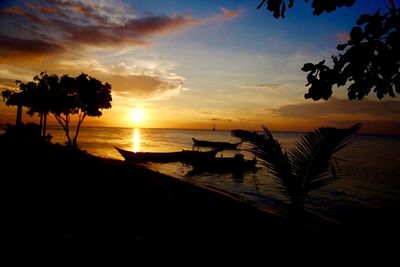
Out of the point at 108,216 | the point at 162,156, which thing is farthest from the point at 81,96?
the point at 108,216

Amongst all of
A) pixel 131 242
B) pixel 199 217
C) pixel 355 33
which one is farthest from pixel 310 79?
pixel 199 217

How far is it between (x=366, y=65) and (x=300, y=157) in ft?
9.23

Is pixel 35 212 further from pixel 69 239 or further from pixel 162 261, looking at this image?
pixel 162 261

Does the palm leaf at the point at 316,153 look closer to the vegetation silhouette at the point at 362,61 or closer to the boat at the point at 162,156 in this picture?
the vegetation silhouette at the point at 362,61

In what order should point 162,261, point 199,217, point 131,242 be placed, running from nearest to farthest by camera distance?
point 162,261 < point 131,242 < point 199,217

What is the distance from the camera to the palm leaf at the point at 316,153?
4695 mm

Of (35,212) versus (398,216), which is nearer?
(35,212)

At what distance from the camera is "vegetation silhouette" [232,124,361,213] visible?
189 inches

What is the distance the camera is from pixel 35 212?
263 inches

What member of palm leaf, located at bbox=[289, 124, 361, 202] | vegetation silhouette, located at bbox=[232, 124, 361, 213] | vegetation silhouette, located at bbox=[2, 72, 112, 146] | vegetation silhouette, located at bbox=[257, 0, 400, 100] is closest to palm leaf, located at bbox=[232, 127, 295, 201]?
vegetation silhouette, located at bbox=[232, 124, 361, 213]

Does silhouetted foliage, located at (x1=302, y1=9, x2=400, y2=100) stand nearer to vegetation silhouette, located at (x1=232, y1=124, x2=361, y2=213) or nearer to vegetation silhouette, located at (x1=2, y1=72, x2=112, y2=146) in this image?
vegetation silhouette, located at (x1=232, y1=124, x2=361, y2=213)

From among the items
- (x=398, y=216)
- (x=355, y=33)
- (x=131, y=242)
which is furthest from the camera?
(x=398, y=216)

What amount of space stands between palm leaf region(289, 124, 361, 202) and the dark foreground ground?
5.16 feet

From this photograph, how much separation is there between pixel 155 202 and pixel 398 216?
15.9 m
